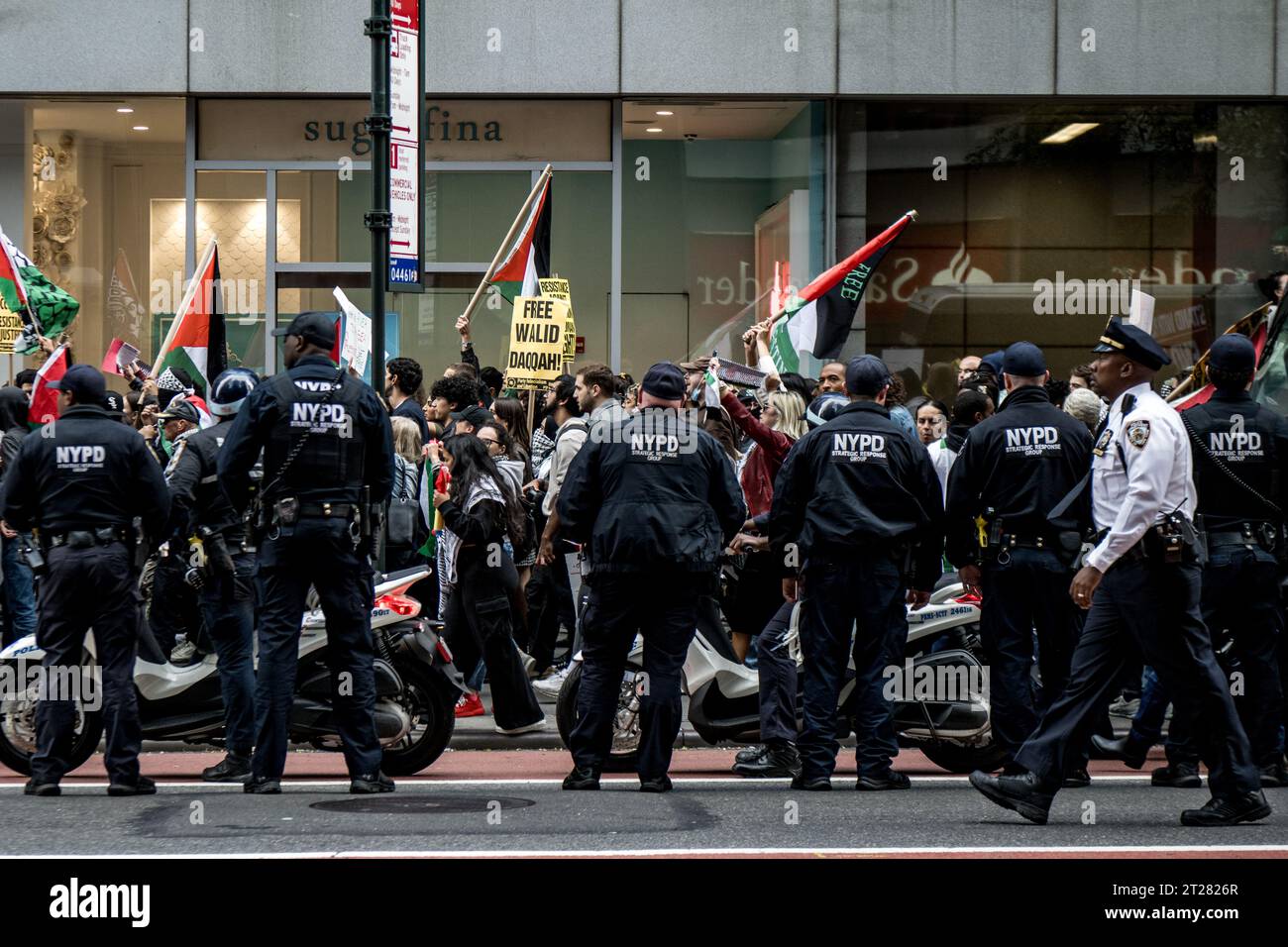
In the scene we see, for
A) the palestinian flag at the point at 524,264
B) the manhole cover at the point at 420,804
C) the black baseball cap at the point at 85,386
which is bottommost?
the manhole cover at the point at 420,804

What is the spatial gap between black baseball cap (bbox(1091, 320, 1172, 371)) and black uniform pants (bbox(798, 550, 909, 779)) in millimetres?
1617

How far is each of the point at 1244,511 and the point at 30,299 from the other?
9607 mm

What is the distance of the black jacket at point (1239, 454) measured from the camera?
872cm

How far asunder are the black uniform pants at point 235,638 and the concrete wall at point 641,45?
9860 mm

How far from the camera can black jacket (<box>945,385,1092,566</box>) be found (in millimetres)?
9050

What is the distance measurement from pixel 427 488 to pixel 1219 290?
10.1 meters

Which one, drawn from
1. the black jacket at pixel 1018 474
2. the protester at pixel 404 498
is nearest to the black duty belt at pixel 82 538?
the protester at pixel 404 498

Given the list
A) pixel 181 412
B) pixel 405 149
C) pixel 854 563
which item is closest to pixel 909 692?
pixel 854 563

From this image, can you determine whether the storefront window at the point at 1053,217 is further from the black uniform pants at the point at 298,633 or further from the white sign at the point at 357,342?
the black uniform pants at the point at 298,633

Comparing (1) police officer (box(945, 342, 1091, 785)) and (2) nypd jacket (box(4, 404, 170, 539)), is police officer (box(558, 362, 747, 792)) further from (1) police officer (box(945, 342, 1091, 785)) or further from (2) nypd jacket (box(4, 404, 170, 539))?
(2) nypd jacket (box(4, 404, 170, 539))

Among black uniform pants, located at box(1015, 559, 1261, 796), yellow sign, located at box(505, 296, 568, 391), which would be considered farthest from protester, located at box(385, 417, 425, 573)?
black uniform pants, located at box(1015, 559, 1261, 796)

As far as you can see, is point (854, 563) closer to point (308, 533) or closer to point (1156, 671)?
point (1156, 671)

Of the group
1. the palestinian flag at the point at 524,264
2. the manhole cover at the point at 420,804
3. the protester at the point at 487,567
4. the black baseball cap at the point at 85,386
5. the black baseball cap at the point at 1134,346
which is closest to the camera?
the black baseball cap at the point at 1134,346
